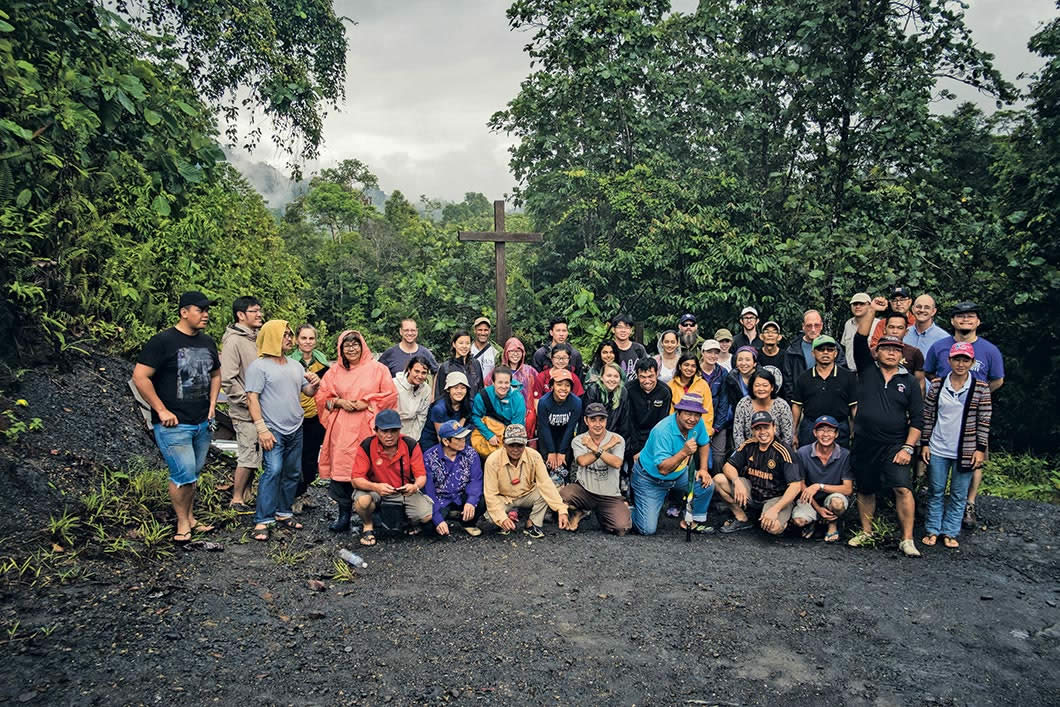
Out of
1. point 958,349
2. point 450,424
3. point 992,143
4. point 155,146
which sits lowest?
point 450,424

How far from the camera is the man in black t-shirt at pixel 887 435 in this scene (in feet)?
18.5

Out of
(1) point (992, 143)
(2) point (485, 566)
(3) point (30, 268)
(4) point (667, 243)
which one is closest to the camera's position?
(2) point (485, 566)

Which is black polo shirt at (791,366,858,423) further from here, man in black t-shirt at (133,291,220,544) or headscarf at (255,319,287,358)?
man in black t-shirt at (133,291,220,544)

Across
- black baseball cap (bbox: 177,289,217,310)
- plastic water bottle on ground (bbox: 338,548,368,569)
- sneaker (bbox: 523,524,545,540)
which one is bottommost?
plastic water bottle on ground (bbox: 338,548,368,569)

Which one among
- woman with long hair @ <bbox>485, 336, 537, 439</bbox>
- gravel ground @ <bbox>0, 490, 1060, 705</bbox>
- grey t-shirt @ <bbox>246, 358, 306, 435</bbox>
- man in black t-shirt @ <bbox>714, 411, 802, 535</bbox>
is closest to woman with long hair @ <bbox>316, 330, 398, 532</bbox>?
grey t-shirt @ <bbox>246, 358, 306, 435</bbox>

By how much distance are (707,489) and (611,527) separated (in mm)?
1013

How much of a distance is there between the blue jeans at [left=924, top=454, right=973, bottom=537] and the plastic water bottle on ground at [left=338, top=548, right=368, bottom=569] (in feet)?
16.4

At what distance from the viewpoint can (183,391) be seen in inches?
198

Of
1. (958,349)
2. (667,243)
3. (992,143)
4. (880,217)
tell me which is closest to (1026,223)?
(880,217)

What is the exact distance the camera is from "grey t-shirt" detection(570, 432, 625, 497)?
623 cm

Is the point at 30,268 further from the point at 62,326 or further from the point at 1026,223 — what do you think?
the point at 1026,223

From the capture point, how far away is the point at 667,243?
12305mm

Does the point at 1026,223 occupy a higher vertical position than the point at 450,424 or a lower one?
higher

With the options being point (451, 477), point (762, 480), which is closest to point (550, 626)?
point (451, 477)
